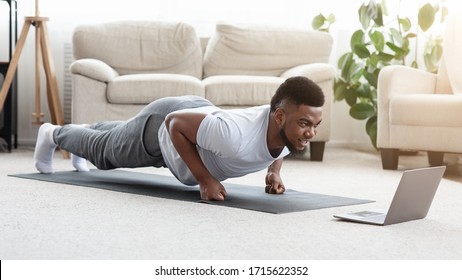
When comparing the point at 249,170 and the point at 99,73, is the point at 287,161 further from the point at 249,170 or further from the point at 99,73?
the point at 249,170

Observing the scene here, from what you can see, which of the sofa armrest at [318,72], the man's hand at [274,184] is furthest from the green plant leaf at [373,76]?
the man's hand at [274,184]

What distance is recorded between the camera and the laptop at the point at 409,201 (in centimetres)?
249

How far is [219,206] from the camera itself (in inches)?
112

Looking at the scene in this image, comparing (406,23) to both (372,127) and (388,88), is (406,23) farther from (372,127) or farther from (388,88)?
(388,88)

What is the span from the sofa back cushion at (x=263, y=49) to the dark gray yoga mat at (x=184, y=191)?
1.59 meters

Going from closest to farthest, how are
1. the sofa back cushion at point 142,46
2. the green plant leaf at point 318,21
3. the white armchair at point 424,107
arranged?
the white armchair at point 424,107, the sofa back cushion at point 142,46, the green plant leaf at point 318,21

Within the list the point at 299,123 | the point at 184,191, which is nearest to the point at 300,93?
the point at 299,123

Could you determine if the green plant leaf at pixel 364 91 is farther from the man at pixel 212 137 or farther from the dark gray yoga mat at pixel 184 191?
the man at pixel 212 137

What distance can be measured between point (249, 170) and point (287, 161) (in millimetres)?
1864

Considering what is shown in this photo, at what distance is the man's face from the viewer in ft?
8.91

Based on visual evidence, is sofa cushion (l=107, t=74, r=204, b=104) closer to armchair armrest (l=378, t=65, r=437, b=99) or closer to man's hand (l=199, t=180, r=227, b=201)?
armchair armrest (l=378, t=65, r=437, b=99)

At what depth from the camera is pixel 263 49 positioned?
535 cm

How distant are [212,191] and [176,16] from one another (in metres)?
3.05

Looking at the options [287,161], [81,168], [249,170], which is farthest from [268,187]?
[287,161]
